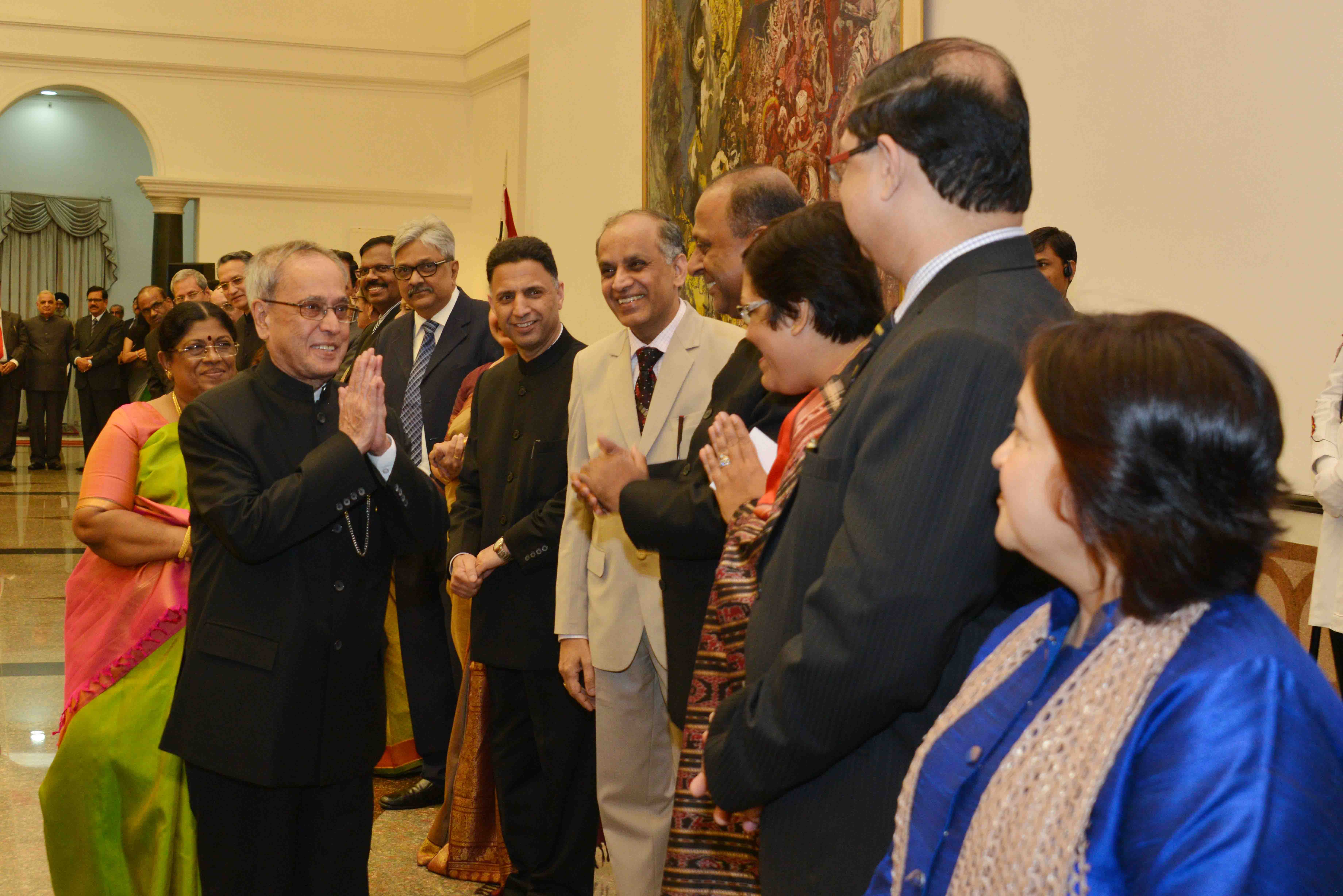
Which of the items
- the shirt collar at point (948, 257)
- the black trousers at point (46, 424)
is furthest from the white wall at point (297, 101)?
the shirt collar at point (948, 257)

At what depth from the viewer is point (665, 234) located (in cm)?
343

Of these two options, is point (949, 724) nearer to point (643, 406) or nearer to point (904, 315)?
point (904, 315)

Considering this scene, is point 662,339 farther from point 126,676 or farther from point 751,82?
point 751,82

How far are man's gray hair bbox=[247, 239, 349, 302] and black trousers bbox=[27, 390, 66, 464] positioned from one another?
1392 cm

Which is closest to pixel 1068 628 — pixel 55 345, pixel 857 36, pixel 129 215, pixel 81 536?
pixel 81 536

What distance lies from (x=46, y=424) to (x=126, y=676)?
14.2 m

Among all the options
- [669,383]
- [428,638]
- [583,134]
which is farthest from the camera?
[583,134]

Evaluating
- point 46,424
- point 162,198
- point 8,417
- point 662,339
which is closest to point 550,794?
point 662,339

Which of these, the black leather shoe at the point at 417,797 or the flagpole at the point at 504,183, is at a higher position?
the flagpole at the point at 504,183

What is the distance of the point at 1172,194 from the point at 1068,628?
320 centimetres

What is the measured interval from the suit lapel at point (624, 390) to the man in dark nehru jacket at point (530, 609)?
12.1 inches

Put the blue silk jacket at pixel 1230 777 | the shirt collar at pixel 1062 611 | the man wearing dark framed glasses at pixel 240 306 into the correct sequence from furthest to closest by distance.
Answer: the man wearing dark framed glasses at pixel 240 306 → the shirt collar at pixel 1062 611 → the blue silk jacket at pixel 1230 777

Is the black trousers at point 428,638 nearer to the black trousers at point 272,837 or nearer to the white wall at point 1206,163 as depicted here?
the black trousers at point 272,837

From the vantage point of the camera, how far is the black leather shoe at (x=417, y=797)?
4543mm
